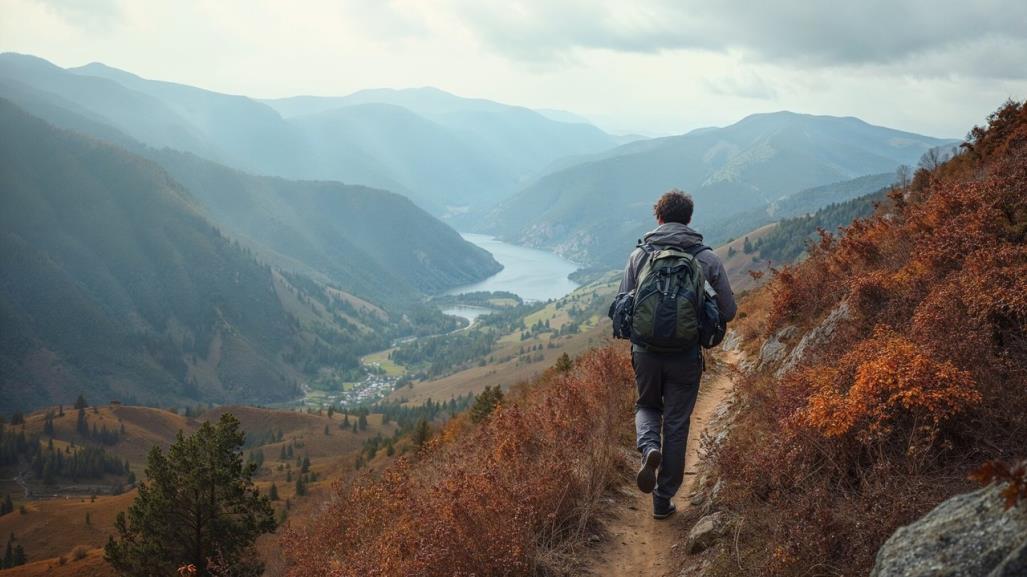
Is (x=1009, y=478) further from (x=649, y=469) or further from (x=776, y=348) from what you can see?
(x=776, y=348)

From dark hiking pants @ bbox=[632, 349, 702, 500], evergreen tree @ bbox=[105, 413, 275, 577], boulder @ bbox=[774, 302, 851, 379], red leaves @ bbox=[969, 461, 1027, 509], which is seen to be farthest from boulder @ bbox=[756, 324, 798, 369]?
evergreen tree @ bbox=[105, 413, 275, 577]

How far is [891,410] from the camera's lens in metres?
4.96

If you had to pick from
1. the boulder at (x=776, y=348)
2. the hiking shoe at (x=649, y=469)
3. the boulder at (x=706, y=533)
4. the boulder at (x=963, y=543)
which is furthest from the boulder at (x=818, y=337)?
the boulder at (x=963, y=543)

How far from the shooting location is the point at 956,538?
3031 millimetres

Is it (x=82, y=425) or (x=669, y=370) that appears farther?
(x=82, y=425)

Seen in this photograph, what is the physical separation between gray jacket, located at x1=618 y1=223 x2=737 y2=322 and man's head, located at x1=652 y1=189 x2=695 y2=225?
9 cm

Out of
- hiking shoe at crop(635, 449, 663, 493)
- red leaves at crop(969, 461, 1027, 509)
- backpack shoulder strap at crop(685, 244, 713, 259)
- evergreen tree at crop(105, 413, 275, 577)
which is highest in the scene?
backpack shoulder strap at crop(685, 244, 713, 259)

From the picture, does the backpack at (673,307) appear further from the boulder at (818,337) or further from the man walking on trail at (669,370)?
the boulder at (818,337)

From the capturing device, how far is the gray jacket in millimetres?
5969

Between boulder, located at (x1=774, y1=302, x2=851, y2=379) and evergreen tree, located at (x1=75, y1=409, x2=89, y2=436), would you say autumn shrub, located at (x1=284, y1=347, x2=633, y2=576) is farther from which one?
evergreen tree, located at (x1=75, y1=409, x2=89, y2=436)

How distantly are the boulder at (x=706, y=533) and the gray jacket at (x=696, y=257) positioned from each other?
2.00 m

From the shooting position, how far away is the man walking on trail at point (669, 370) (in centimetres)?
591

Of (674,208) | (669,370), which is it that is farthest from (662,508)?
(674,208)

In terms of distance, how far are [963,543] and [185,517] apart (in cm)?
2683
